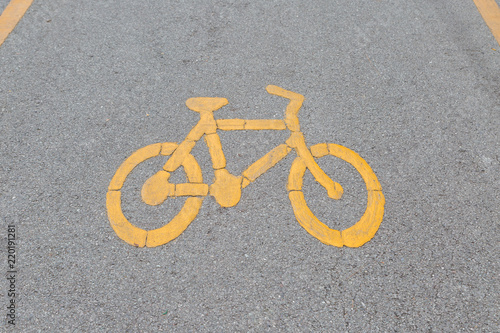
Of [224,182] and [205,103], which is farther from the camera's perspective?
[205,103]

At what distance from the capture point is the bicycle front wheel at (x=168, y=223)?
2500mm

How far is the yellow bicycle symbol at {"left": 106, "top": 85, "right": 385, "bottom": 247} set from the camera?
2.56m

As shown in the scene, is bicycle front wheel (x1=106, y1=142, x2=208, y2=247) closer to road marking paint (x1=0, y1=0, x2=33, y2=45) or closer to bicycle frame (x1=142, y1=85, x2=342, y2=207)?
bicycle frame (x1=142, y1=85, x2=342, y2=207)

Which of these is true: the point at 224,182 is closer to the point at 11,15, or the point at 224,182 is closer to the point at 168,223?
the point at 168,223

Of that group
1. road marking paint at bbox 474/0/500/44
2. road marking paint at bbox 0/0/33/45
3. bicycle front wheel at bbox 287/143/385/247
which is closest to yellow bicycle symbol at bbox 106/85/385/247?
bicycle front wheel at bbox 287/143/385/247

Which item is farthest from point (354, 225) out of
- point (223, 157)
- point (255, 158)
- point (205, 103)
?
point (205, 103)

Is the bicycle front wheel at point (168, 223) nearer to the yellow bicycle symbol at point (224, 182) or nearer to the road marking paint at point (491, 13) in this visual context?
the yellow bicycle symbol at point (224, 182)

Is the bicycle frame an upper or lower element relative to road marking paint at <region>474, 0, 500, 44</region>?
lower

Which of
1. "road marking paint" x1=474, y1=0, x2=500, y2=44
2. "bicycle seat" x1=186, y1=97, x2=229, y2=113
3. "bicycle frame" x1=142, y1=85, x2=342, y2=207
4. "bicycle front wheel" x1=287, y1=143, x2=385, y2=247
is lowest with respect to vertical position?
"bicycle front wheel" x1=287, y1=143, x2=385, y2=247

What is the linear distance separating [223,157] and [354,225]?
3.83 ft

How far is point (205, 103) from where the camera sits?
10.8 feet

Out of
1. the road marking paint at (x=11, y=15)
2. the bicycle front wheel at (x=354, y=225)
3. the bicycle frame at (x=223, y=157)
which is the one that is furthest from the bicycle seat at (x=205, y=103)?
the road marking paint at (x=11, y=15)

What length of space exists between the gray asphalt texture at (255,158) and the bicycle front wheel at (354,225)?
61 mm

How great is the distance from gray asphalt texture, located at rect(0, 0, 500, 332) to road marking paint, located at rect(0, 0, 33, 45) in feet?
0.40
